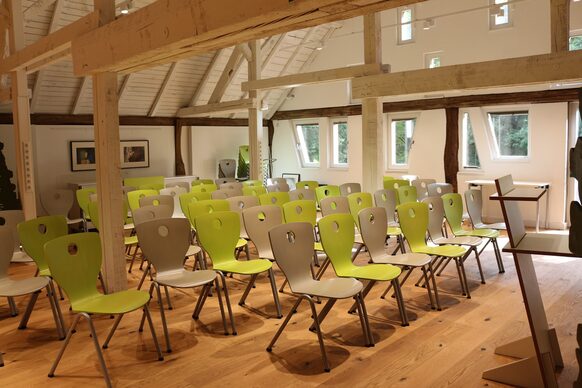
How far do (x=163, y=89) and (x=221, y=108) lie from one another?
1.47m

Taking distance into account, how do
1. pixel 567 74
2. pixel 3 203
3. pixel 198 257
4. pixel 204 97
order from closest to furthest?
1. pixel 198 257
2. pixel 567 74
3. pixel 3 203
4. pixel 204 97

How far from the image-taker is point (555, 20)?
6973mm

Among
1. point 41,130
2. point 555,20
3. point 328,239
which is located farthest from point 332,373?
point 41,130

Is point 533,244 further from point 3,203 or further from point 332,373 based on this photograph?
point 3,203

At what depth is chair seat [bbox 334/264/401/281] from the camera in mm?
4664

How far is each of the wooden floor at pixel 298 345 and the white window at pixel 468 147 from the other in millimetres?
5944

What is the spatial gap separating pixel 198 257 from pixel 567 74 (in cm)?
511

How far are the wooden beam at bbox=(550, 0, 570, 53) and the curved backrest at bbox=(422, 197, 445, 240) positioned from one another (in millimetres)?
2574

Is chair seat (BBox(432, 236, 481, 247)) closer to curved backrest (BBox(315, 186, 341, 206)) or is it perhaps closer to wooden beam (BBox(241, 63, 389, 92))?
curved backrest (BBox(315, 186, 341, 206))

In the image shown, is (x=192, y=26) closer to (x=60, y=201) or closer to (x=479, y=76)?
(x=479, y=76)

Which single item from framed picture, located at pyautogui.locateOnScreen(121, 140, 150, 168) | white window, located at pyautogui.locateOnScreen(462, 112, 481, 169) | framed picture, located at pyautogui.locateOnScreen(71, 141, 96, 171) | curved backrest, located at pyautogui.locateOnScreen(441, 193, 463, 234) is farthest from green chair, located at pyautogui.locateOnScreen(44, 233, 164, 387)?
white window, located at pyautogui.locateOnScreen(462, 112, 481, 169)

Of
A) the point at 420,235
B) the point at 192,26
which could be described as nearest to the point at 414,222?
the point at 420,235

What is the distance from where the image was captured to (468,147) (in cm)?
1173

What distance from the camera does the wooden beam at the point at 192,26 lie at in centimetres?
321
